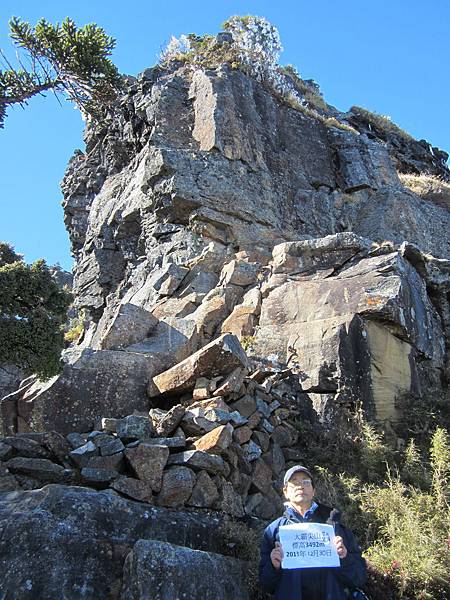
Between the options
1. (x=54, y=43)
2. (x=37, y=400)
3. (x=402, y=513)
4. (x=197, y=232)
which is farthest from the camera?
(x=197, y=232)

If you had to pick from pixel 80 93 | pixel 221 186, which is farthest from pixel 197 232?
pixel 80 93

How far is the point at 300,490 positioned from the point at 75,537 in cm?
206

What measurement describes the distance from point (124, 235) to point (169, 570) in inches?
630

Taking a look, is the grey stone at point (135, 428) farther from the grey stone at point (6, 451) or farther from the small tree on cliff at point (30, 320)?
the small tree on cliff at point (30, 320)

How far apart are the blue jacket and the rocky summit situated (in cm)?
72

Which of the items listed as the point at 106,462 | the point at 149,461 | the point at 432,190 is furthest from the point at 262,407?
the point at 432,190

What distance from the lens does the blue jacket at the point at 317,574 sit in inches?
172

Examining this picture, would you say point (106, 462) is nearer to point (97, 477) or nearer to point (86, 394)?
point (97, 477)

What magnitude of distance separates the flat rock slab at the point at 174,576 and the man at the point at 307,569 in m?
0.64

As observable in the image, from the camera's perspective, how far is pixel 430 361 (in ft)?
35.9

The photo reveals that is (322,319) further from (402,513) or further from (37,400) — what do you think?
(37,400)

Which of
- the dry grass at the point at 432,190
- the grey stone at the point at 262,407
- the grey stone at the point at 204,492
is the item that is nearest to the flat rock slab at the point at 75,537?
the grey stone at the point at 204,492

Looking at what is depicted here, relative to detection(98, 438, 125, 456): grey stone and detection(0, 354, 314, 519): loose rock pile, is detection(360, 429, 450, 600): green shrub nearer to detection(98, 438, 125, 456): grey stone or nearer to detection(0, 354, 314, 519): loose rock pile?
detection(0, 354, 314, 519): loose rock pile

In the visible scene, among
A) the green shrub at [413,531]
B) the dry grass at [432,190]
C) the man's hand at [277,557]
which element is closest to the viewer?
the man's hand at [277,557]
